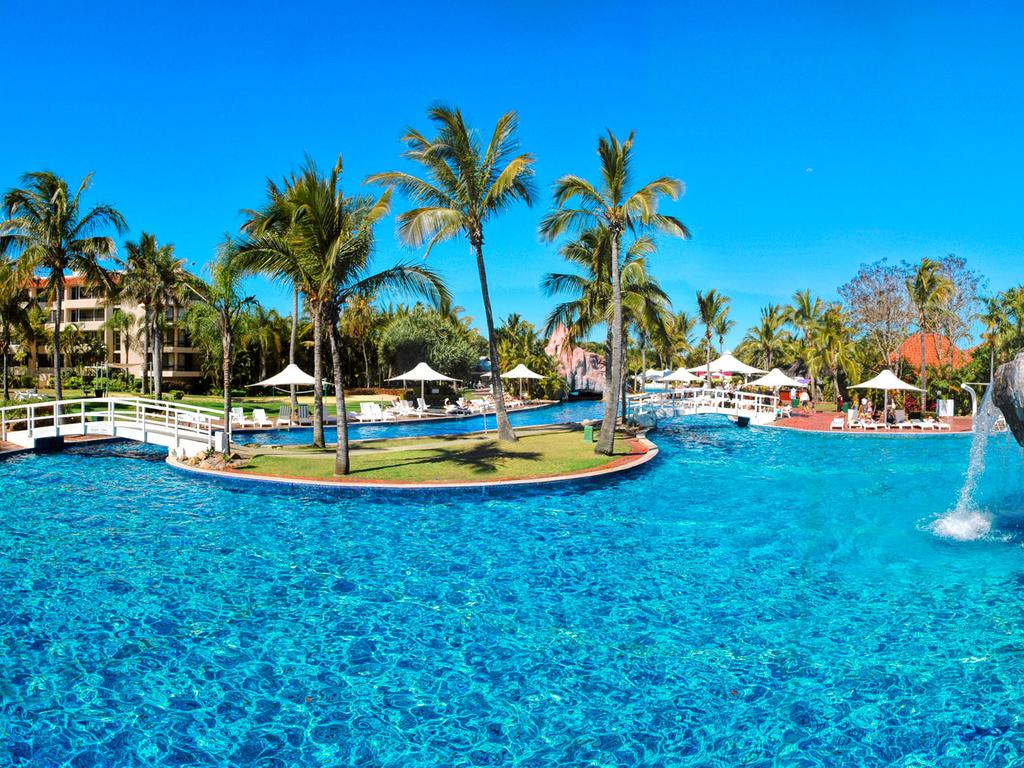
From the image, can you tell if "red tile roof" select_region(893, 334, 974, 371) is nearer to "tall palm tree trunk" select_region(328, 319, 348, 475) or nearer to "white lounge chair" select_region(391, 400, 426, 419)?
"white lounge chair" select_region(391, 400, 426, 419)

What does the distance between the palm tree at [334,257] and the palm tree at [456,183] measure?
274 centimetres

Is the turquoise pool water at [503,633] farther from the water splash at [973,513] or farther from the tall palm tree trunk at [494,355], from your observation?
the tall palm tree trunk at [494,355]

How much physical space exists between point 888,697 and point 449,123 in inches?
670

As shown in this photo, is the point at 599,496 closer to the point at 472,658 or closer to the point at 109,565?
the point at 472,658

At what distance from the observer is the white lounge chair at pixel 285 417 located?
26125 millimetres

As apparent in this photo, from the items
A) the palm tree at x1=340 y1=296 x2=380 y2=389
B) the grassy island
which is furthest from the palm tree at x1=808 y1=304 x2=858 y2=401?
the palm tree at x1=340 y1=296 x2=380 y2=389

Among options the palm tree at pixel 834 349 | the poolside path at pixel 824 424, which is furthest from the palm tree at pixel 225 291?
the palm tree at pixel 834 349

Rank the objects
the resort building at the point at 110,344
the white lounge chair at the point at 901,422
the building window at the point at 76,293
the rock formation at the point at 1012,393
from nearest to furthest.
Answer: the rock formation at the point at 1012,393, the white lounge chair at the point at 901,422, the resort building at the point at 110,344, the building window at the point at 76,293

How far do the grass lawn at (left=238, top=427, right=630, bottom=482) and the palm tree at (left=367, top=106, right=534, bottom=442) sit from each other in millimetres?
3599

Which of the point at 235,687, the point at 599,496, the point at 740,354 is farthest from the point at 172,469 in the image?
the point at 740,354

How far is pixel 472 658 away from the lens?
6633 mm

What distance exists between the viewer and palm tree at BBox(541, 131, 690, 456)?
55.8 feet

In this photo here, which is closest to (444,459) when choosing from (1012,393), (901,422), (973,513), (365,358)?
(973,513)

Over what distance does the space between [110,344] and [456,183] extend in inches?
1795
